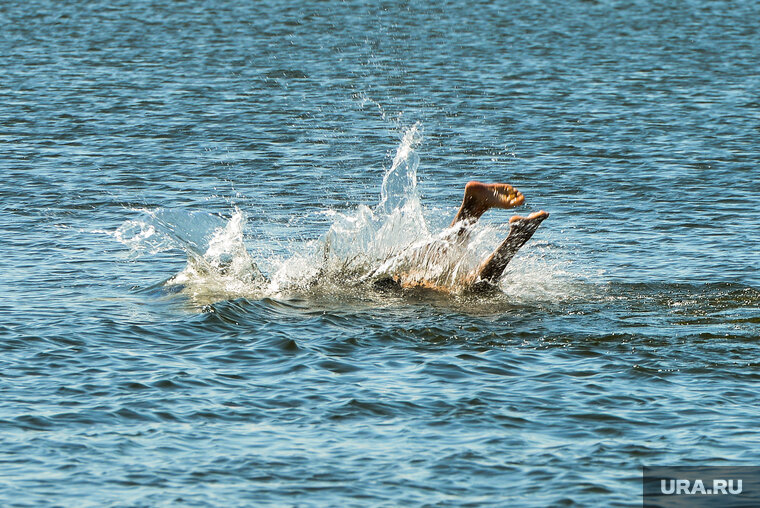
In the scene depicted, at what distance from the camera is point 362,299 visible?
15.5 m

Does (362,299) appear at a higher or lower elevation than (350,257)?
lower

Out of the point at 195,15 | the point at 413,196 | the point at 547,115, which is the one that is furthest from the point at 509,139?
the point at 195,15

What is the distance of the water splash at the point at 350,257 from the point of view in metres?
16.0

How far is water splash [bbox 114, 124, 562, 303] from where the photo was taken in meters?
16.0

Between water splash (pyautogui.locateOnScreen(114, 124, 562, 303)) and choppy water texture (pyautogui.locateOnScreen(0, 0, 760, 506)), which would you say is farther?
water splash (pyautogui.locateOnScreen(114, 124, 562, 303))

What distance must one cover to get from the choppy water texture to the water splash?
42 mm

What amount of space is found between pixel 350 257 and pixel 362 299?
1.10 metres

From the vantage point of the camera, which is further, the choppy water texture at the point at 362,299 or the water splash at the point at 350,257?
the water splash at the point at 350,257

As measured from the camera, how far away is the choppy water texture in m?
10.4

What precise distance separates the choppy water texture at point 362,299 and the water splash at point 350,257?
0.14 feet

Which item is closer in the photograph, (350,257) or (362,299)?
(362,299)

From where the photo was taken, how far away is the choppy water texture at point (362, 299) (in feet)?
34.0

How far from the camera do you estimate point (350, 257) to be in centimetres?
1645

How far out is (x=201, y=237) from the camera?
1681 cm
